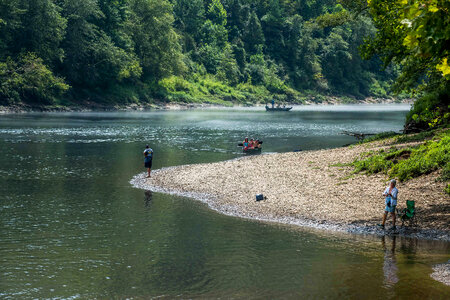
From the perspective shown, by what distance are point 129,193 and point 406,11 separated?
21511mm

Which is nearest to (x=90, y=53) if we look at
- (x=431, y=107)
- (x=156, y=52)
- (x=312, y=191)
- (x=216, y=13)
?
(x=156, y=52)

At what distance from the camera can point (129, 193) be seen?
102ft

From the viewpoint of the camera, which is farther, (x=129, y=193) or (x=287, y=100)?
(x=287, y=100)

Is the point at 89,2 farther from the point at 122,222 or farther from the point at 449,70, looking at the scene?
the point at 449,70

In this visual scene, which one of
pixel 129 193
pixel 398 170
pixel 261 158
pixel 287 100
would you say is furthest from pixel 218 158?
pixel 287 100

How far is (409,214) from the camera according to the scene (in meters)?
21.9

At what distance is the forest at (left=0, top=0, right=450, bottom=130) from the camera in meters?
103

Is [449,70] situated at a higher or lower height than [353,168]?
higher

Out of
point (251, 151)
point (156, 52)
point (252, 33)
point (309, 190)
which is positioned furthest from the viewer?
point (252, 33)

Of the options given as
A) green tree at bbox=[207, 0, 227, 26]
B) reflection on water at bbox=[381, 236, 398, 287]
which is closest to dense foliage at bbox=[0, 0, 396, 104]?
green tree at bbox=[207, 0, 227, 26]

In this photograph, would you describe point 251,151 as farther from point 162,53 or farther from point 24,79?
point 162,53

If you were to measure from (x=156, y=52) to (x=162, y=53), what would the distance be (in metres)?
1.44

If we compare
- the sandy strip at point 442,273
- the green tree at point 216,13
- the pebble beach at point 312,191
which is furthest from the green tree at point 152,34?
the sandy strip at point 442,273

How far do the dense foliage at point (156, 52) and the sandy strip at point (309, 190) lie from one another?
1104 centimetres
